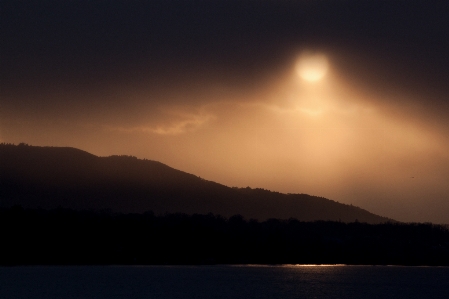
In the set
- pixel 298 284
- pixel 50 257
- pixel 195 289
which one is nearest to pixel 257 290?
pixel 195 289

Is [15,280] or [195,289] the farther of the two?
[15,280]

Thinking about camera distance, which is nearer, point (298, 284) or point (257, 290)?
point (257, 290)

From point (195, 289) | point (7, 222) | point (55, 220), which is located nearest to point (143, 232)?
point (55, 220)

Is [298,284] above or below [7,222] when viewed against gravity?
below

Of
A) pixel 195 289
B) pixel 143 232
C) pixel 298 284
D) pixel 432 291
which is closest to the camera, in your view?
pixel 195 289

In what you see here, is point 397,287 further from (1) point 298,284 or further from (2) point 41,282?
(2) point 41,282

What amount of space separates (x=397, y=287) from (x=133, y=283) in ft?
160

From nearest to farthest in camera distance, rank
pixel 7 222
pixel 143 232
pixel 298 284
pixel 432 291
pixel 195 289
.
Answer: pixel 195 289 → pixel 432 291 → pixel 298 284 → pixel 7 222 → pixel 143 232

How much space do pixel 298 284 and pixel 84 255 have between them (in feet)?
246

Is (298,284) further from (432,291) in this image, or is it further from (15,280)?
(15,280)

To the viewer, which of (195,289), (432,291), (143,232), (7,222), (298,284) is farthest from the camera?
(143,232)

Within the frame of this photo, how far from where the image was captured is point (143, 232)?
197 meters

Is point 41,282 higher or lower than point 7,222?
lower

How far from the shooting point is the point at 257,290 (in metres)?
110
